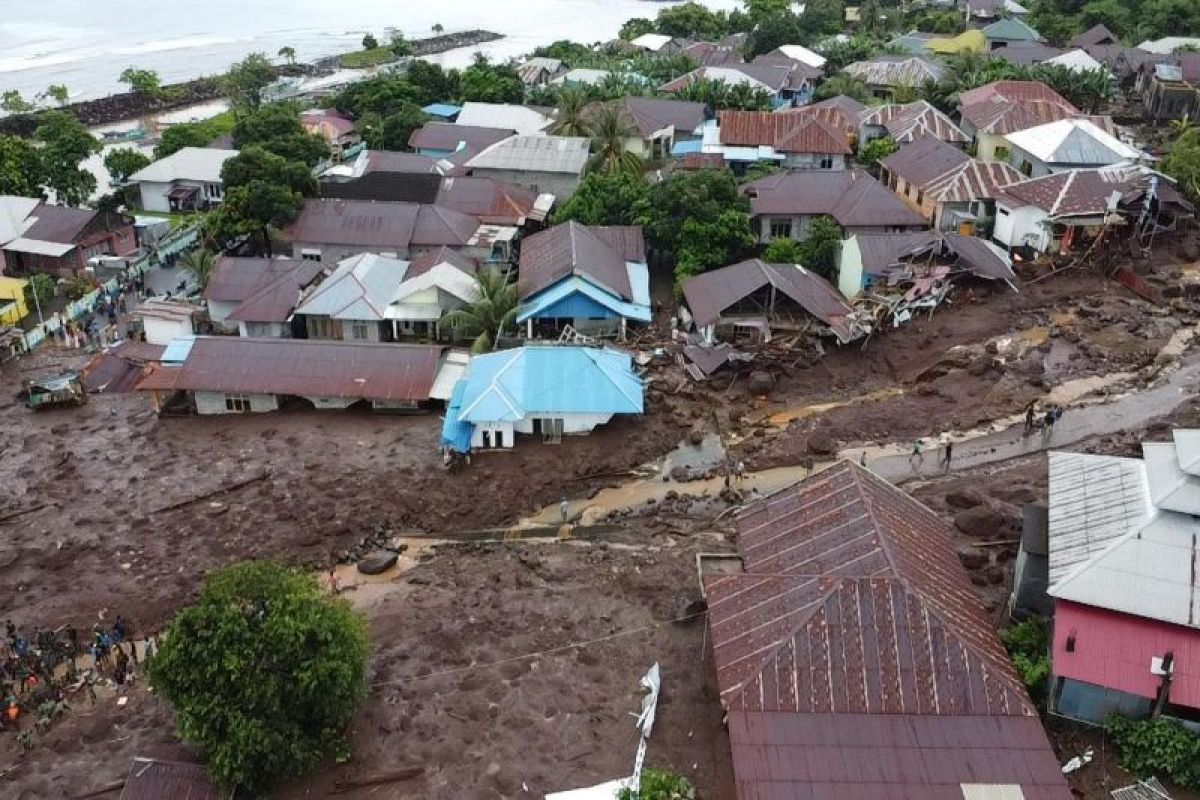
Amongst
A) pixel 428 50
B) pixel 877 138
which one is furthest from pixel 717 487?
pixel 428 50

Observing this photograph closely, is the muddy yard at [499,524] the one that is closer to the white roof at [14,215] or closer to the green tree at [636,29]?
the white roof at [14,215]

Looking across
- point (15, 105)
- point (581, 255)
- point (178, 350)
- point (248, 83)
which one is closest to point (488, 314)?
point (581, 255)

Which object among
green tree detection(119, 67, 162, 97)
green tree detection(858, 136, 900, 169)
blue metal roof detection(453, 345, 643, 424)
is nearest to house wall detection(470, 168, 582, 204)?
green tree detection(858, 136, 900, 169)

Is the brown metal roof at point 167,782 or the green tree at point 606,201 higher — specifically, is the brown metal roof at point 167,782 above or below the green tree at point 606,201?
below

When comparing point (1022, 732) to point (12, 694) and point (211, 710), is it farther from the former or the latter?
point (12, 694)

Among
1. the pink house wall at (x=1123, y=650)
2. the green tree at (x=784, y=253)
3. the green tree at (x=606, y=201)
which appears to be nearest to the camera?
the pink house wall at (x=1123, y=650)

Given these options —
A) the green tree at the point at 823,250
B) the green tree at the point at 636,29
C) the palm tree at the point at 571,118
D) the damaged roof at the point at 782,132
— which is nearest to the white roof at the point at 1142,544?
the green tree at the point at 823,250
